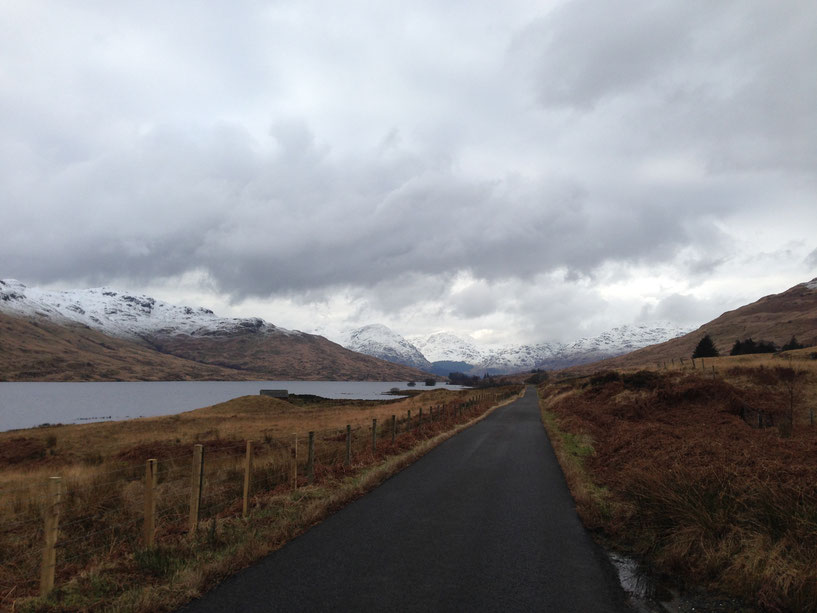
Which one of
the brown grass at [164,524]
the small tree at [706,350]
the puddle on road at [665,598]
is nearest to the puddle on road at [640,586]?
the puddle on road at [665,598]

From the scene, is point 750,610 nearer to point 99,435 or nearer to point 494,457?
point 494,457

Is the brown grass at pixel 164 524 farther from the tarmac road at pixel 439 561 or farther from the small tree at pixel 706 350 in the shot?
the small tree at pixel 706 350

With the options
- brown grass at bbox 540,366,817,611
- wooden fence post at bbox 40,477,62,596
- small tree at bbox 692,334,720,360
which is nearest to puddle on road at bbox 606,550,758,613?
brown grass at bbox 540,366,817,611

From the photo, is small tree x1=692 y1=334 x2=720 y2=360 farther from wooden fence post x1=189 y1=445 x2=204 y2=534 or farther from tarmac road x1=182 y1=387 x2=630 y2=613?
wooden fence post x1=189 y1=445 x2=204 y2=534

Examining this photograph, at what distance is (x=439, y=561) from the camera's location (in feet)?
23.7

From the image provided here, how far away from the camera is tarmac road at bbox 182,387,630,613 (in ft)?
19.2

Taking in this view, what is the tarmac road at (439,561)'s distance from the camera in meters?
5.84

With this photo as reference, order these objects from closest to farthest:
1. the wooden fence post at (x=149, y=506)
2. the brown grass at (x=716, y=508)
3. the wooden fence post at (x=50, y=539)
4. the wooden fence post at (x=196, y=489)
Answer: the brown grass at (x=716, y=508)
the wooden fence post at (x=50, y=539)
the wooden fence post at (x=149, y=506)
the wooden fence post at (x=196, y=489)

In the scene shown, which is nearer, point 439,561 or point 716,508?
point 439,561

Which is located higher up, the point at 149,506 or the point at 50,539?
the point at 149,506

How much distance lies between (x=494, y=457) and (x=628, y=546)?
32.4 feet

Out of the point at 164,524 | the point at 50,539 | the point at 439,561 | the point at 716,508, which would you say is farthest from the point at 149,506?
the point at 716,508

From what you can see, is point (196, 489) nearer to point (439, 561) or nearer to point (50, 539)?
point (50, 539)

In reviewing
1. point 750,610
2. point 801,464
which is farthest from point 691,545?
point 801,464
